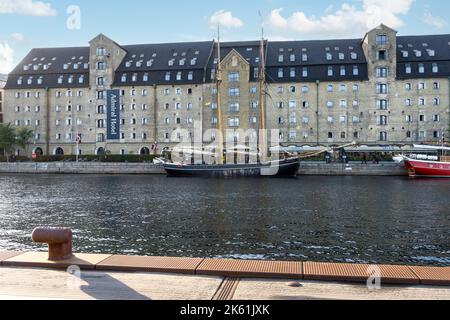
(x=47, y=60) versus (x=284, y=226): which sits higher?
(x=47, y=60)

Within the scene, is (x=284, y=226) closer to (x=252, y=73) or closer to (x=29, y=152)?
(x=252, y=73)

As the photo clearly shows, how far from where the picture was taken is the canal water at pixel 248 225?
17.2 meters

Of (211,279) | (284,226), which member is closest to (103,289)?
(211,279)

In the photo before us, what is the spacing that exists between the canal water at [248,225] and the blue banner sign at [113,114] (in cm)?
5557

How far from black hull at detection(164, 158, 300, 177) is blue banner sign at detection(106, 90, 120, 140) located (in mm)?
24606

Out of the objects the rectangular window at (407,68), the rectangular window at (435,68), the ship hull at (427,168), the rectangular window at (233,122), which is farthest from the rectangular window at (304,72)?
the ship hull at (427,168)

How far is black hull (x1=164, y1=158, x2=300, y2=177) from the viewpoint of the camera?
6881cm

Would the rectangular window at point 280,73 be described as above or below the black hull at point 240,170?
above

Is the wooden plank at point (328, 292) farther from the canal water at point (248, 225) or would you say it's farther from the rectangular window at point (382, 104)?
the rectangular window at point (382, 104)

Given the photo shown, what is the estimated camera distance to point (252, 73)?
90250mm

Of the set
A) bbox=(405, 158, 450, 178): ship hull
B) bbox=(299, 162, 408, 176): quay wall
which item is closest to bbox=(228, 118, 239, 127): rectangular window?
bbox=(299, 162, 408, 176): quay wall

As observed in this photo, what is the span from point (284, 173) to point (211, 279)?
61.2 m

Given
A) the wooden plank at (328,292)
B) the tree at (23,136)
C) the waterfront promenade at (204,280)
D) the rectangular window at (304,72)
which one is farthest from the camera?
the tree at (23,136)

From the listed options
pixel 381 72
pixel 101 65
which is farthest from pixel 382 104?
pixel 101 65
